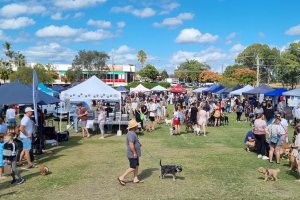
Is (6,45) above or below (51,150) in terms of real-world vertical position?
above

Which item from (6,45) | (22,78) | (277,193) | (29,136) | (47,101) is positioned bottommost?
(277,193)

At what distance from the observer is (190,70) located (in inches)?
4850

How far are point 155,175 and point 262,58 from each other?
3798 inches

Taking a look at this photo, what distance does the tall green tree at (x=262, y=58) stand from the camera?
101 meters

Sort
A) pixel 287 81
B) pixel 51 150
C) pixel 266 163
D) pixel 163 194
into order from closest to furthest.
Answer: pixel 163 194 → pixel 266 163 → pixel 51 150 → pixel 287 81

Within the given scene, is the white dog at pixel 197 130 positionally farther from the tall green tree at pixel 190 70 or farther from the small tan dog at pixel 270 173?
the tall green tree at pixel 190 70

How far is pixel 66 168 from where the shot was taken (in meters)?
11.2

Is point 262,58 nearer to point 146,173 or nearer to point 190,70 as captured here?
point 190,70

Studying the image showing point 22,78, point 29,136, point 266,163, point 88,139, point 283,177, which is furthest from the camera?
point 22,78

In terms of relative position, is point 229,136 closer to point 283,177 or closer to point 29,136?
point 283,177

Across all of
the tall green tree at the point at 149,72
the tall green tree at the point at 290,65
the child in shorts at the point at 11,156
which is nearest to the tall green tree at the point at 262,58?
the tall green tree at the point at 290,65

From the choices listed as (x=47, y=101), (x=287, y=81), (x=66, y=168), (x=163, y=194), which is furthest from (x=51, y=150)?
(x=287, y=81)

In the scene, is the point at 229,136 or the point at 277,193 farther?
the point at 229,136

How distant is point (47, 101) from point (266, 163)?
9127 millimetres
